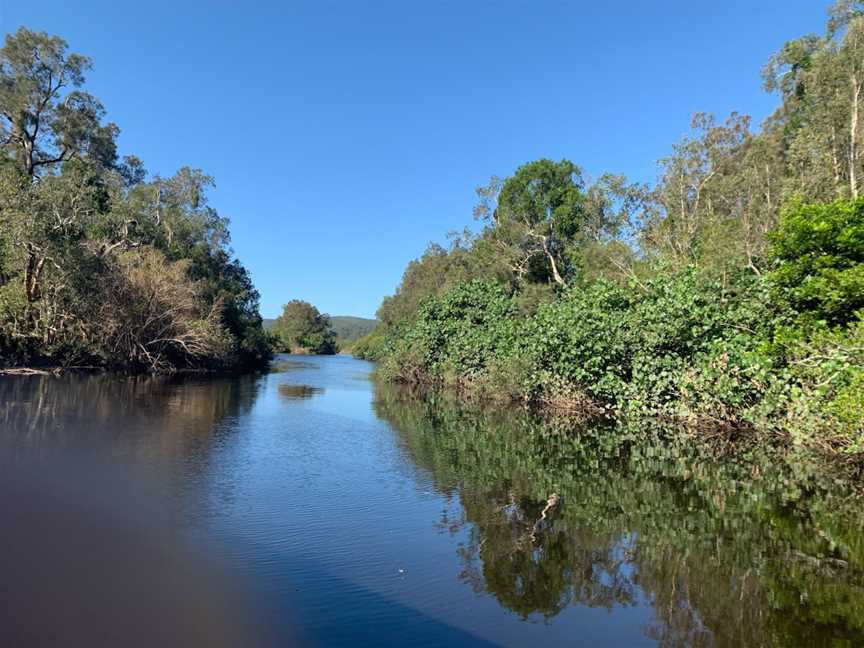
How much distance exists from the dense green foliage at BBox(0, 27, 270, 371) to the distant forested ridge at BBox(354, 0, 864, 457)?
50.3 ft

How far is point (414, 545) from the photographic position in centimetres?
736

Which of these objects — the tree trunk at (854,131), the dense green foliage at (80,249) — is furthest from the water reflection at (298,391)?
the tree trunk at (854,131)

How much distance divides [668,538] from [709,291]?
10056mm

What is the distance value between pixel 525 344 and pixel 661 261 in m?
5.94

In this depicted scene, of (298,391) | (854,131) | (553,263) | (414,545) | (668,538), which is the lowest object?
(414,545)

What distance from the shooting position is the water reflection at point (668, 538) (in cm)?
564

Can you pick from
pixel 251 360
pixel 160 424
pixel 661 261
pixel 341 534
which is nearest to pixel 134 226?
pixel 251 360

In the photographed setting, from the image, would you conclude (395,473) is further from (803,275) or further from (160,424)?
(803,275)

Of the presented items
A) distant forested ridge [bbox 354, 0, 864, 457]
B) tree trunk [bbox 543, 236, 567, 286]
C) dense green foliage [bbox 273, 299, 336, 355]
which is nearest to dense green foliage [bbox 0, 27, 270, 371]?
distant forested ridge [bbox 354, 0, 864, 457]

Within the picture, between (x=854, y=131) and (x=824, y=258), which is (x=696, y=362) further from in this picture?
(x=854, y=131)

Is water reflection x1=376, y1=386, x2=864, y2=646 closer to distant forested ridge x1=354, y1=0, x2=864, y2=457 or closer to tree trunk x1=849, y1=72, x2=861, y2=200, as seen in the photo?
distant forested ridge x1=354, y1=0, x2=864, y2=457

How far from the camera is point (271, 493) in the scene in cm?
949

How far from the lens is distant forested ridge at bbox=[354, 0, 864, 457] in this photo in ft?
38.5

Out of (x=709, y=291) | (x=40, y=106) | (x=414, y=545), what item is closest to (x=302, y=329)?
(x=40, y=106)
